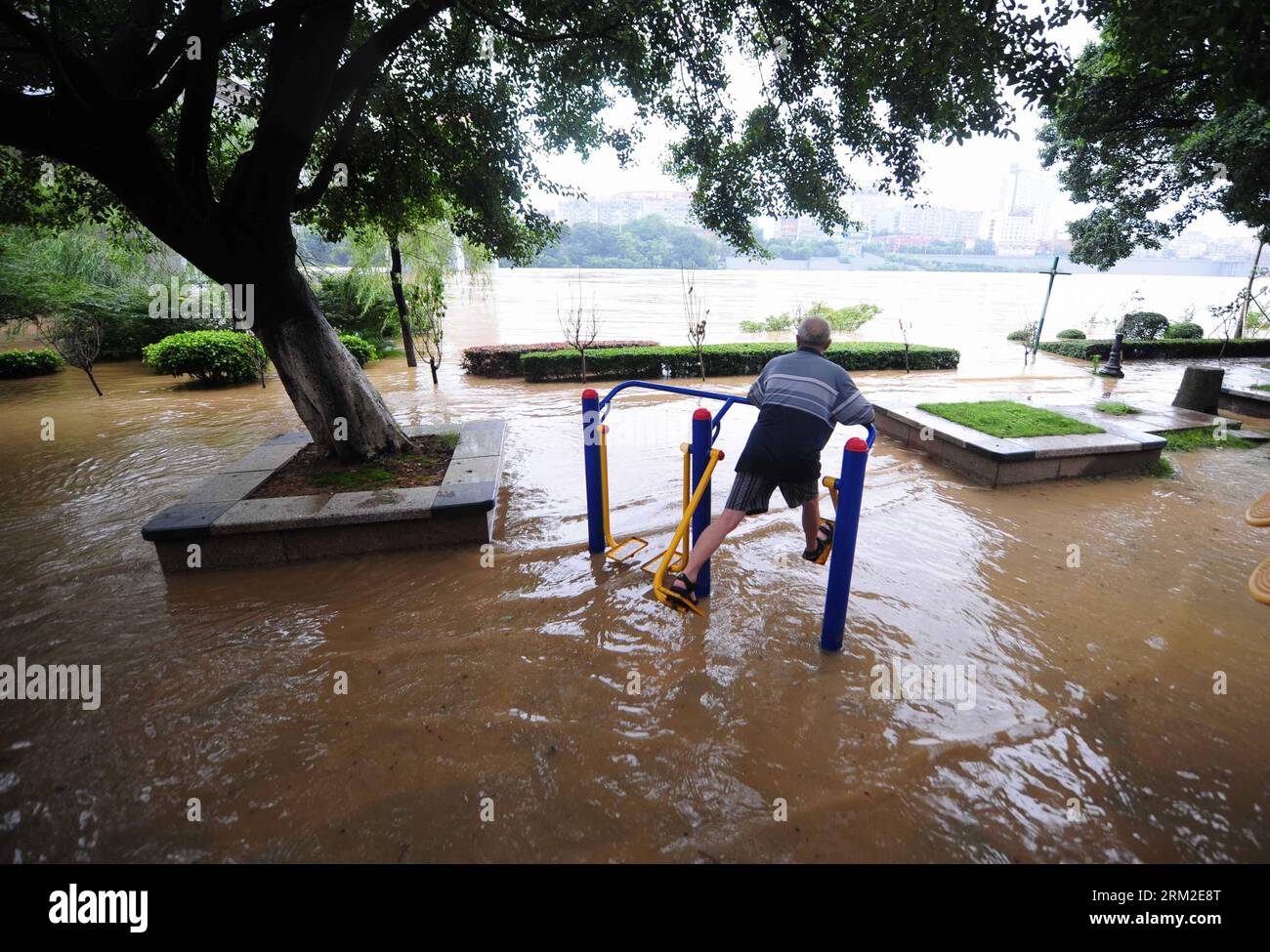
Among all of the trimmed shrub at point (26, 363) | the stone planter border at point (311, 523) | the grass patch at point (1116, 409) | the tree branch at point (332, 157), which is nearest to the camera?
the stone planter border at point (311, 523)

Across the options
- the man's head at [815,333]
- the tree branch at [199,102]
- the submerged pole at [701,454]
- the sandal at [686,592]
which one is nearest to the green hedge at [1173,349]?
the man's head at [815,333]

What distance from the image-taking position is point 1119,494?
6102mm

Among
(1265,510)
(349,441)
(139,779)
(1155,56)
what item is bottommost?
(139,779)

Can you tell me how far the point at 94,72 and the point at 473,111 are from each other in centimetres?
368

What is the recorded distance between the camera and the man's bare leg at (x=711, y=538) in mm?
3549

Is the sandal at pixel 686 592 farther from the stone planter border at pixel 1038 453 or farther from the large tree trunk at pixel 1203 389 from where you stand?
the large tree trunk at pixel 1203 389

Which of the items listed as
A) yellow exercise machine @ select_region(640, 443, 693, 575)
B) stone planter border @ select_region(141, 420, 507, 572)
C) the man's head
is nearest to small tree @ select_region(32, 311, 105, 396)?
stone planter border @ select_region(141, 420, 507, 572)

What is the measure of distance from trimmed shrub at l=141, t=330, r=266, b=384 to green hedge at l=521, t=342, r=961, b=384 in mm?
5846

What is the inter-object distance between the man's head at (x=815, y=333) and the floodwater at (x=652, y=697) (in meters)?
1.77

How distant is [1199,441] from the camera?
7.94m

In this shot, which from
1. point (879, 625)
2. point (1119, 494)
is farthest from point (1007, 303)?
point (879, 625)

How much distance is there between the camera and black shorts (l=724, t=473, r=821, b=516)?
356 cm
